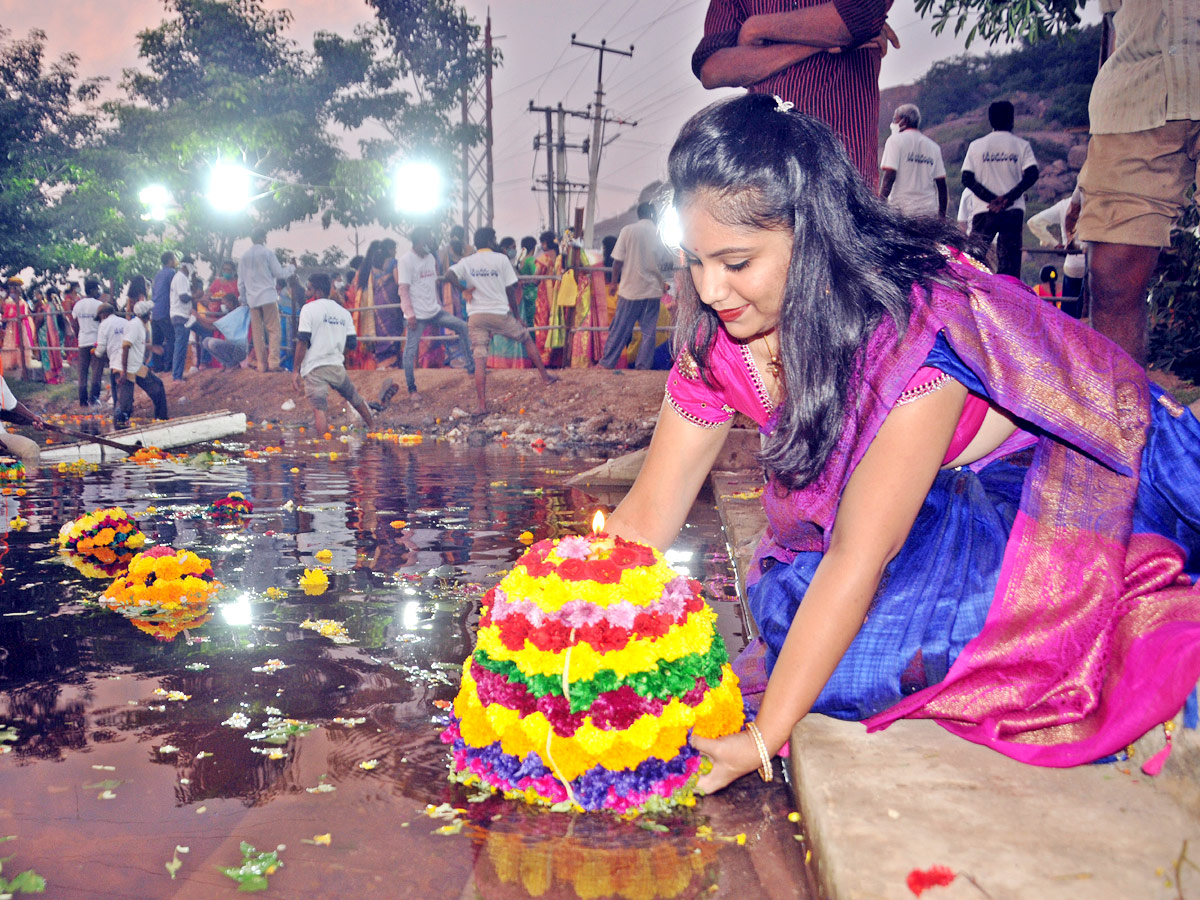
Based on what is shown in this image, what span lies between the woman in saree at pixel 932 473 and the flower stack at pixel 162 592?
2.55 metres

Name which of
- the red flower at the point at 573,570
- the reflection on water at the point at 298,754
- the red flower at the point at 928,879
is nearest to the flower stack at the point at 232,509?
the reflection on water at the point at 298,754

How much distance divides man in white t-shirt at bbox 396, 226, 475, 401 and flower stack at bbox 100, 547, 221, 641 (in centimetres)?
955

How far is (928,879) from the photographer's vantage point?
1528mm

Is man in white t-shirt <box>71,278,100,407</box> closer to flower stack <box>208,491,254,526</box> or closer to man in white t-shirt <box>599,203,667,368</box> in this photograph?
man in white t-shirt <box>599,203,667,368</box>

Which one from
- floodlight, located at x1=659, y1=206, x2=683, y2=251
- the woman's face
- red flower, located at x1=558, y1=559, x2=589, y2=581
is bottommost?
red flower, located at x1=558, y1=559, x2=589, y2=581

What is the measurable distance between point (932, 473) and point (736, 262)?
626mm

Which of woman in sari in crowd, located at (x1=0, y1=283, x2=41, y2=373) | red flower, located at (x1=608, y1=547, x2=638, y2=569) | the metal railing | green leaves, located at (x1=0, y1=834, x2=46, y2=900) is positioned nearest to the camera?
green leaves, located at (x1=0, y1=834, x2=46, y2=900)

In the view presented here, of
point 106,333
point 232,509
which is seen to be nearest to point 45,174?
point 106,333

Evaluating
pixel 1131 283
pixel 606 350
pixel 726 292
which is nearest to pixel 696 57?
pixel 1131 283

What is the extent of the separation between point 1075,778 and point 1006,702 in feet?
0.66

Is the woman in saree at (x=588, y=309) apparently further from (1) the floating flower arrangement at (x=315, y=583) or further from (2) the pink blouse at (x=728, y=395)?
(2) the pink blouse at (x=728, y=395)

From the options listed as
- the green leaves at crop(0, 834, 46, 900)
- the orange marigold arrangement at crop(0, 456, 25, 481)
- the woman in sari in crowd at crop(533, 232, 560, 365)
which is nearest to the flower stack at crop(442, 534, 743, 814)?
the green leaves at crop(0, 834, 46, 900)

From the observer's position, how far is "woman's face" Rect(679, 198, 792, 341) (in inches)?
78.9

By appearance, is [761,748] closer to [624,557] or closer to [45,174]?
[624,557]
